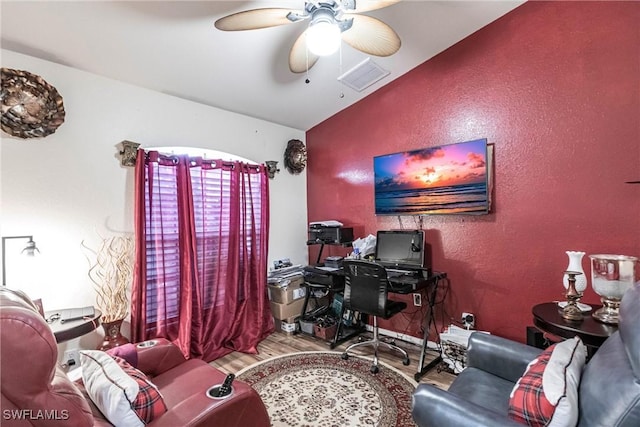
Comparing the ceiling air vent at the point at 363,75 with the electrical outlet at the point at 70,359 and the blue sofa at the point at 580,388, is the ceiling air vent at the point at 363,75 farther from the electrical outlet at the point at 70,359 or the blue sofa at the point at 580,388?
the electrical outlet at the point at 70,359

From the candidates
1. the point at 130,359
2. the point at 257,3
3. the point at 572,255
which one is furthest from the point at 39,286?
the point at 572,255

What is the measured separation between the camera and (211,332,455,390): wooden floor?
8.38 ft

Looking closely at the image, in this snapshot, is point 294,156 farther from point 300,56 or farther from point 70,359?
point 70,359

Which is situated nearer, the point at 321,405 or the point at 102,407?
the point at 102,407

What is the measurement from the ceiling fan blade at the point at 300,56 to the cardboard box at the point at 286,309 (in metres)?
2.47

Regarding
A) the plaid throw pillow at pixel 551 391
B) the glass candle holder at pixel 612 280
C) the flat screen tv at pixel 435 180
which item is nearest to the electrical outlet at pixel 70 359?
the plaid throw pillow at pixel 551 391

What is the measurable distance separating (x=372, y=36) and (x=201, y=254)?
2.37m

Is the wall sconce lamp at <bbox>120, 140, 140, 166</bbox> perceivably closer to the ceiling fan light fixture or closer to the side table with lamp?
the ceiling fan light fixture

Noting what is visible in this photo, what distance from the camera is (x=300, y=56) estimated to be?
2.11m

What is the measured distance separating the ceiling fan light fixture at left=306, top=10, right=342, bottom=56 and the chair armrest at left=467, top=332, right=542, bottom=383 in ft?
6.25

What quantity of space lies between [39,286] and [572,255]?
365 cm

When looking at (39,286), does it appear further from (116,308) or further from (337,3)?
(337,3)

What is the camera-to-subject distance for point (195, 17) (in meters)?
2.04

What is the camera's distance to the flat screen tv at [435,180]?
2.66 metres
